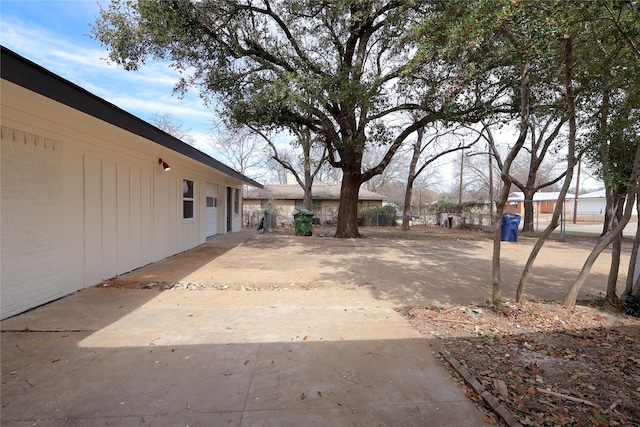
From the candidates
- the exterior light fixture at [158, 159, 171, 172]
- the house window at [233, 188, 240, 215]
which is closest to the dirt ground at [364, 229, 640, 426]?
the exterior light fixture at [158, 159, 171, 172]

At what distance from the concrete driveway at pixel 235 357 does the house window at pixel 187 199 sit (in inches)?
156

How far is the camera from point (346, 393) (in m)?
2.49

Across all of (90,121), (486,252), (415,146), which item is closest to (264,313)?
(90,121)

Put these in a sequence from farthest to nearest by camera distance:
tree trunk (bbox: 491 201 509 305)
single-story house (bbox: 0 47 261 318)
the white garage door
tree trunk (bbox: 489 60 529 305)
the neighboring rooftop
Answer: the neighboring rooftop
the white garage door
tree trunk (bbox: 491 201 509 305)
tree trunk (bbox: 489 60 529 305)
single-story house (bbox: 0 47 261 318)

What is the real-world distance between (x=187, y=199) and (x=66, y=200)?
5061 millimetres

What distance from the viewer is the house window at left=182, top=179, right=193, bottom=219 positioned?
9456 mm

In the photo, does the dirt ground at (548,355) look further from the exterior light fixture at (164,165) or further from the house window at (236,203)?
the house window at (236,203)

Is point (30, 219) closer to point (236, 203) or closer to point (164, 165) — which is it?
point (164, 165)

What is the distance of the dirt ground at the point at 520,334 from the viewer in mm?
2420

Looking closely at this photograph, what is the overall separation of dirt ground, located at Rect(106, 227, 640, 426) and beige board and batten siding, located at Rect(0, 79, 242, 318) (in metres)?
0.94

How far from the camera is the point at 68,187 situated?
15.8ft

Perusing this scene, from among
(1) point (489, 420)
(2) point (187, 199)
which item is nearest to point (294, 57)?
(2) point (187, 199)

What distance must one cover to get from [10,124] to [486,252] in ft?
37.6

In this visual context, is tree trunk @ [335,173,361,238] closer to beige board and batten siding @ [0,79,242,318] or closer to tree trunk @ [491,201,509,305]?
beige board and batten siding @ [0,79,242,318]
